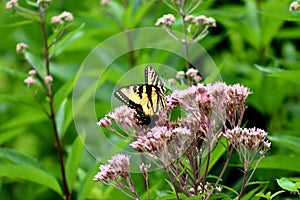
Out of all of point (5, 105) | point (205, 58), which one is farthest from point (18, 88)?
point (205, 58)

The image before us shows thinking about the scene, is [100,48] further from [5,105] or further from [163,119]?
[163,119]

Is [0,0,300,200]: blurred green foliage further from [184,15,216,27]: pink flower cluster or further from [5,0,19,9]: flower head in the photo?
[184,15,216,27]: pink flower cluster

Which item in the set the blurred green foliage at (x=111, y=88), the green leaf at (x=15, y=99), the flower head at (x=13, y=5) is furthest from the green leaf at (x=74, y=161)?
the flower head at (x=13, y=5)

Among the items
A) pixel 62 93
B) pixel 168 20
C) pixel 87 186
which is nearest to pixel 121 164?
pixel 168 20

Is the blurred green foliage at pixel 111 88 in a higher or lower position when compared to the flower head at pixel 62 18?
lower

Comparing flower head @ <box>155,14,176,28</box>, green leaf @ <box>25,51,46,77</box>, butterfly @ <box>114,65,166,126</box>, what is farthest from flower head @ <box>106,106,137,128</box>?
green leaf @ <box>25,51,46,77</box>

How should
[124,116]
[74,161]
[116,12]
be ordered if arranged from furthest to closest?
[116,12] < [74,161] < [124,116]

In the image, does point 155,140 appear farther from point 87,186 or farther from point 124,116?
point 87,186

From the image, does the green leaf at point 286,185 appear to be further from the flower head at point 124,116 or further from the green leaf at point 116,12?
the green leaf at point 116,12
